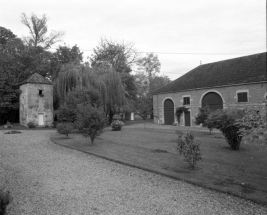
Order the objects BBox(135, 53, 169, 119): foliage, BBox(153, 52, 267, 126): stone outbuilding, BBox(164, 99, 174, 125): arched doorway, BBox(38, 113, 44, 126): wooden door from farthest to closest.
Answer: BBox(135, 53, 169, 119): foliage, BBox(164, 99, 174, 125): arched doorway, BBox(38, 113, 44, 126): wooden door, BBox(153, 52, 267, 126): stone outbuilding

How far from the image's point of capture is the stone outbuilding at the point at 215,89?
2328cm

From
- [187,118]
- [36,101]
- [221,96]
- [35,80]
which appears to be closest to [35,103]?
[36,101]

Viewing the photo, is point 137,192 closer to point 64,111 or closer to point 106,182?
point 106,182

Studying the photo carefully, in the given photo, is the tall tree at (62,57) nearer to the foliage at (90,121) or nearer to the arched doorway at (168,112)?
the arched doorway at (168,112)

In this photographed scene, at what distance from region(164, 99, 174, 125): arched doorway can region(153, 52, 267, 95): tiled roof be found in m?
1.72

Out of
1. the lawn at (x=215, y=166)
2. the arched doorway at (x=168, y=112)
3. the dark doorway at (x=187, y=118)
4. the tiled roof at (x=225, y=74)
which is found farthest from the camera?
the arched doorway at (x=168, y=112)

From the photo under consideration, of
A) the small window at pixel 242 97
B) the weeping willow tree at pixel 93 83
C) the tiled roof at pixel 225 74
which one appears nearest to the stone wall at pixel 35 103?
the weeping willow tree at pixel 93 83

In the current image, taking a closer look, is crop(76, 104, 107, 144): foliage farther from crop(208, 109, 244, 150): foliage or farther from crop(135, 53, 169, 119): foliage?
crop(135, 53, 169, 119): foliage

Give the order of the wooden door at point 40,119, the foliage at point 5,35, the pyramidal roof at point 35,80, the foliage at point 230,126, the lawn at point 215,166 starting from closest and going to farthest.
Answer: the lawn at point 215,166 → the foliage at point 230,126 → the pyramidal roof at point 35,80 → the wooden door at point 40,119 → the foliage at point 5,35

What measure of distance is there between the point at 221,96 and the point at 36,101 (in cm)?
2214

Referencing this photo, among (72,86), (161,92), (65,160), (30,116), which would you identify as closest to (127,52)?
(161,92)

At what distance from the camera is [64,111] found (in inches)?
701

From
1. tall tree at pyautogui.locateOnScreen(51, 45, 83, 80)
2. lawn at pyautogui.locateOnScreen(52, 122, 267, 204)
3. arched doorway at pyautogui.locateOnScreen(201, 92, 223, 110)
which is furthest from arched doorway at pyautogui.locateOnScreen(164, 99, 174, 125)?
lawn at pyautogui.locateOnScreen(52, 122, 267, 204)

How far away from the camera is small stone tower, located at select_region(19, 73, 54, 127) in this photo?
25797 millimetres
